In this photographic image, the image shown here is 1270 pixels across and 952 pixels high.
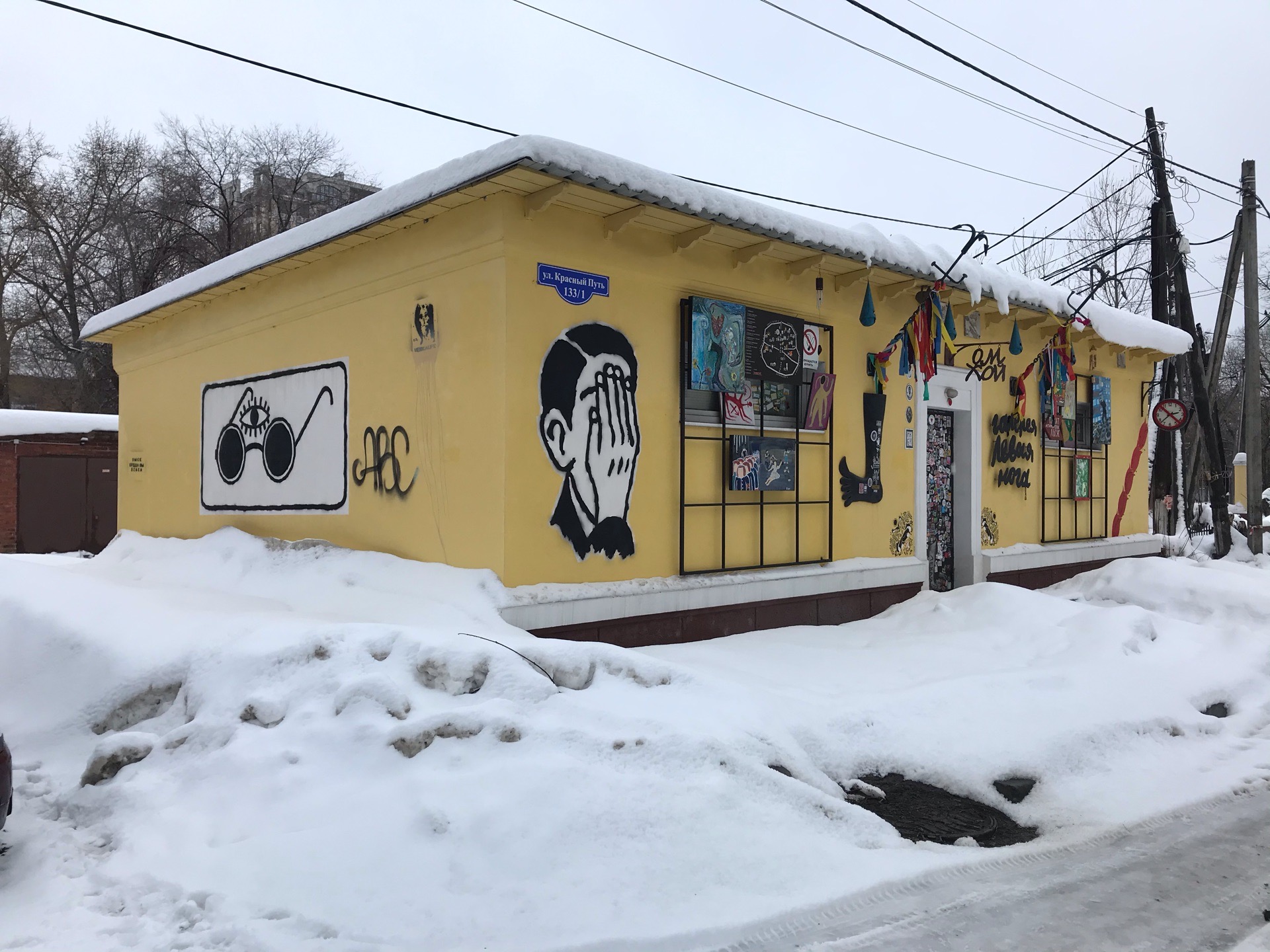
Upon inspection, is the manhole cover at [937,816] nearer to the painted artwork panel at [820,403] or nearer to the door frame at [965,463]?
the painted artwork panel at [820,403]

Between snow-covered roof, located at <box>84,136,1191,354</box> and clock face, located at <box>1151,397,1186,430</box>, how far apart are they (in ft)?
12.8

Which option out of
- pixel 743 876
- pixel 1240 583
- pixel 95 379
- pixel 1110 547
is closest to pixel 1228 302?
pixel 1110 547

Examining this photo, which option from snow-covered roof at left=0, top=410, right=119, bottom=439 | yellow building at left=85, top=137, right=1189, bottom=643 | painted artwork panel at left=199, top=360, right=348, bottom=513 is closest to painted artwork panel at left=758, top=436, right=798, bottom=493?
yellow building at left=85, top=137, right=1189, bottom=643

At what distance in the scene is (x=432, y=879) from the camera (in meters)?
3.61

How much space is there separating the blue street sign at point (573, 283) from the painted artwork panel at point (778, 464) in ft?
7.74

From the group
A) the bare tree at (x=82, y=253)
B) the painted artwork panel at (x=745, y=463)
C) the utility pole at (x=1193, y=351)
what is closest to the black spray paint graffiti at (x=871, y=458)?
the painted artwork panel at (x=745, y=463)

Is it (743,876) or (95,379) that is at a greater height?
(95,379)

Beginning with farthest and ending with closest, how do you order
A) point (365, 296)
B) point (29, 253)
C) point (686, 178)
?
point (29, 253)
point (365, 296)
point (686, 178)

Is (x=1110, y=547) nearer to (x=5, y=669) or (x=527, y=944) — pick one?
(x=527, y=944)

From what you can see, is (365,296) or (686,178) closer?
(686,178)

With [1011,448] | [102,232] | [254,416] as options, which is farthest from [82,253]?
[1011,448]

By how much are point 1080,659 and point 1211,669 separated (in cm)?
116

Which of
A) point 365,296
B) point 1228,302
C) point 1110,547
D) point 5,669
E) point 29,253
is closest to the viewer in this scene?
point 5,669

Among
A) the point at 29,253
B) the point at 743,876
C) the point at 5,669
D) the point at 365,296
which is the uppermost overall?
the point at 29,253
